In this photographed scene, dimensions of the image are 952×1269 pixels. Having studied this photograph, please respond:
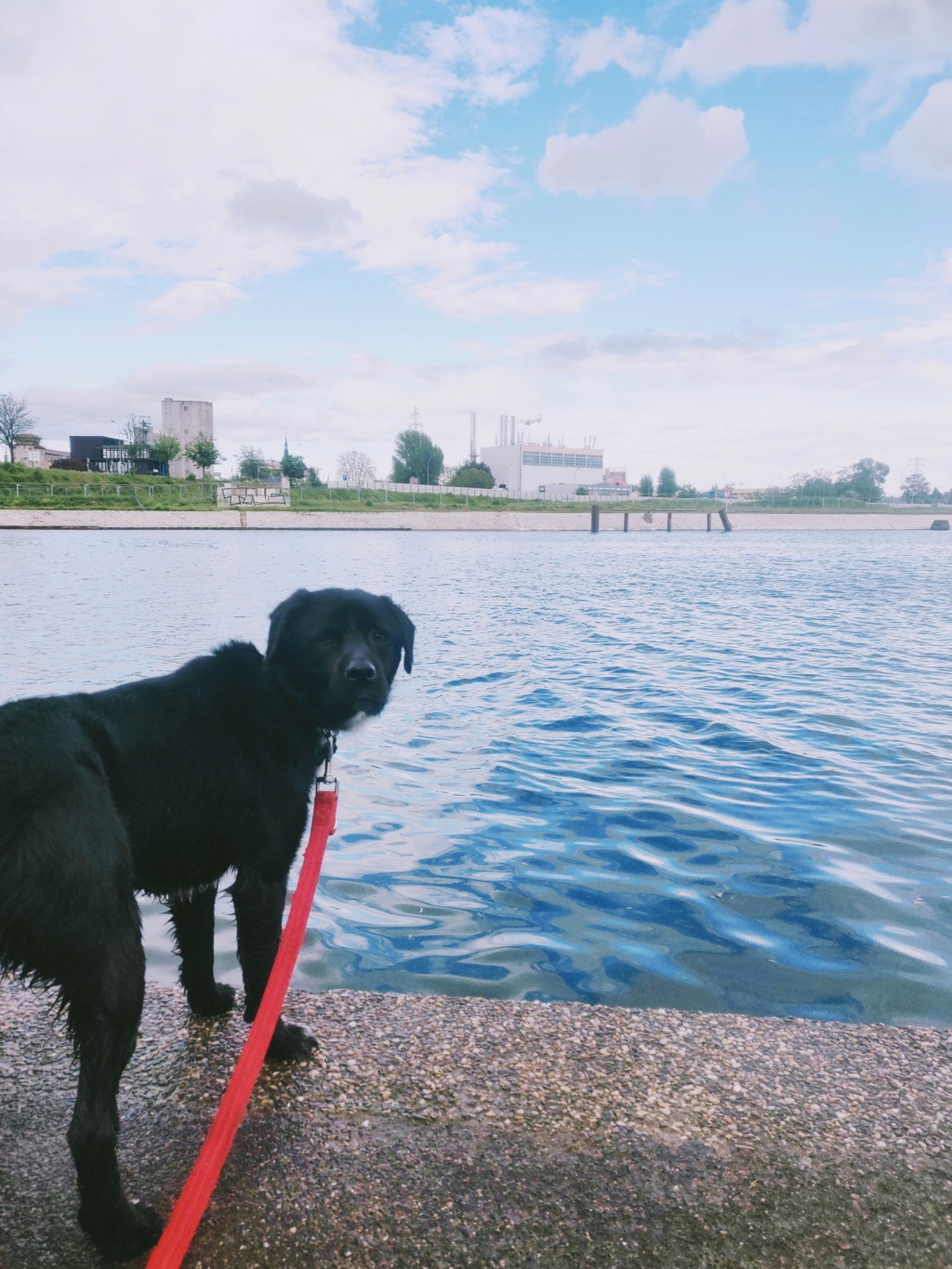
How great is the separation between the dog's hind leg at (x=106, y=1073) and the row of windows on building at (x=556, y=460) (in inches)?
7294

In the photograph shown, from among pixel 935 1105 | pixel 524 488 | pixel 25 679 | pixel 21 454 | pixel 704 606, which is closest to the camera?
pixel 935 1105

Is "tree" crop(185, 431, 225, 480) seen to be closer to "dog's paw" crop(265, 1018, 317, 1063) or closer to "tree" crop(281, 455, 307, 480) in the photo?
"tree" crop(281, 455, 307, 480)

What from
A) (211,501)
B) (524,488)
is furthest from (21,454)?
(524,488)

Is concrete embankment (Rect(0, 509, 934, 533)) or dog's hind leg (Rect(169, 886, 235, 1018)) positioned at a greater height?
concrete embankment (Rect(0, 509, 934, 533))

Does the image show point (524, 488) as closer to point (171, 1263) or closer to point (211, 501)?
point (211, 501)

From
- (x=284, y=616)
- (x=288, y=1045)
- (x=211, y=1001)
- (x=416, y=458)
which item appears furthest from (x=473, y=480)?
(x=288, y=1045)

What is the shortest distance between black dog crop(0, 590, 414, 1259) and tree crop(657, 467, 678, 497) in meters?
163

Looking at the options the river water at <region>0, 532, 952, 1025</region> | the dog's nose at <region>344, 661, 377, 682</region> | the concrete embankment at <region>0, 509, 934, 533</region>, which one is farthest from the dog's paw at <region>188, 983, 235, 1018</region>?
the concrete embankment at <region>0, 509, 934, 533</region>

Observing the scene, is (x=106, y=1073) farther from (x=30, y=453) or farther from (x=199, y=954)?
(x=30, y=453)

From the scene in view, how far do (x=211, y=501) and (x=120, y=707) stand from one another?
79.4 meters

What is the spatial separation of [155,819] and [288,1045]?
0.92 metres

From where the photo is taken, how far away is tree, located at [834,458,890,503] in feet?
424

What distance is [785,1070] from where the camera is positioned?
9.62 ft

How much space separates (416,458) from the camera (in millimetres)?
140500
